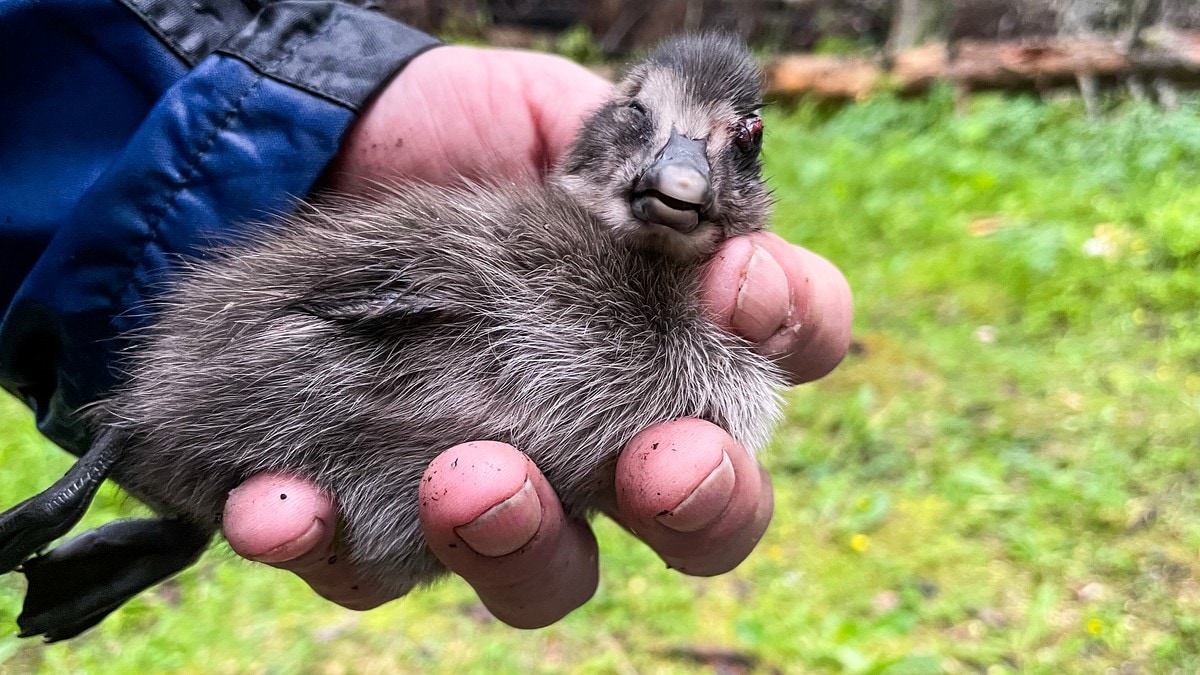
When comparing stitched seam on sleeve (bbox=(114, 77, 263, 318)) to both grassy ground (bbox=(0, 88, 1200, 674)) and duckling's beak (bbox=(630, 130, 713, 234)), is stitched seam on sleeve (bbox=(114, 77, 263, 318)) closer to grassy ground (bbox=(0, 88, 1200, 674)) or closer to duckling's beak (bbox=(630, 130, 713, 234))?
grassy ground (bbox=(0, 88, 1200, 674))

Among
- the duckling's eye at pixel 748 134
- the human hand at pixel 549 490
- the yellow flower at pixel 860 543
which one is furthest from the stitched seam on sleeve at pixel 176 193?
the yellow flower at pixel 860 543

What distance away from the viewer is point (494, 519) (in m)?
1.54

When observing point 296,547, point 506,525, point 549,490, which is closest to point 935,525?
point 549,490

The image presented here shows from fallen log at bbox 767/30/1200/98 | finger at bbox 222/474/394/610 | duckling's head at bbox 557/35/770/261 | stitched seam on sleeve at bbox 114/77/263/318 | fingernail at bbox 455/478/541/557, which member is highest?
duckling's head at bbox 557/35/770/261

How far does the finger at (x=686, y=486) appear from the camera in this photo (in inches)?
62.1

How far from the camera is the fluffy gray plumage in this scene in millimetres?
1693

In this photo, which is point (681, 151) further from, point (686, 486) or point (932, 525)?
point (932, 525)

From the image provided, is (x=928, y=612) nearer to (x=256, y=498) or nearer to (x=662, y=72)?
(x=662, y=72)

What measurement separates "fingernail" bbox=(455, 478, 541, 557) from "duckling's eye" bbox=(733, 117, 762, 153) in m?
0.83

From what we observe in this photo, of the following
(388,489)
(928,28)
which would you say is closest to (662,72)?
(388,489)

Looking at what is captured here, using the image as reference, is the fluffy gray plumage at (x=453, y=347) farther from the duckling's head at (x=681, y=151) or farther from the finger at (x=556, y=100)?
the finger at (x=556, y=100)

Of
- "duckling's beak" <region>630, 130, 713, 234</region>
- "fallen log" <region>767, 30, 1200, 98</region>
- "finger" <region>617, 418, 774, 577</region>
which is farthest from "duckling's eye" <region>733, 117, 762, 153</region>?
"fallen log" <region>767, 30, 1200, 98</region>

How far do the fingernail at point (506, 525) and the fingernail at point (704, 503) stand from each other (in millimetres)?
224

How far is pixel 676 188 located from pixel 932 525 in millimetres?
2228
